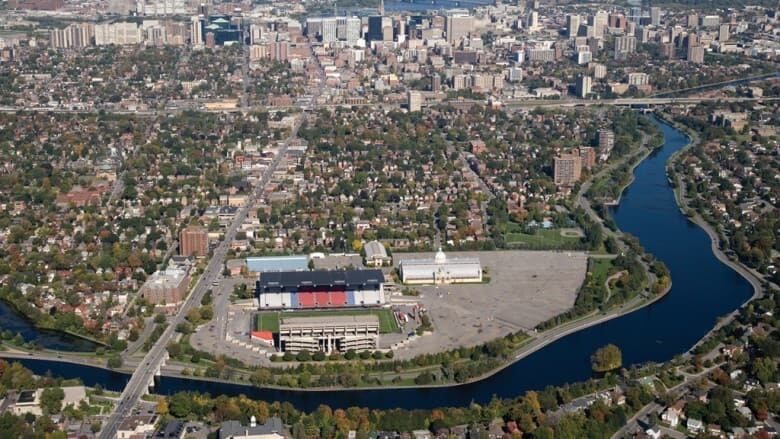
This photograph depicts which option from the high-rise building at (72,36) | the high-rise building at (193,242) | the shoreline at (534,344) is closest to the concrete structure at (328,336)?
the shoreline at (534,344)

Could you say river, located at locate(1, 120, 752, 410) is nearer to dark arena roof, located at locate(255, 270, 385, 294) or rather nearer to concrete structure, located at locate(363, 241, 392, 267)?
dark arena roof, located at locate(255, 270, 385, 294)

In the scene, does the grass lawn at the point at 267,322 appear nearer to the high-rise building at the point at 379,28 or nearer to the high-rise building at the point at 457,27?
the high-rise building at the point at 379,28

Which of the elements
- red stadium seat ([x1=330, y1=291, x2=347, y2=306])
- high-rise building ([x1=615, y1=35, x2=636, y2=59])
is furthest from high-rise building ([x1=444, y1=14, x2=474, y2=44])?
red stadium seat ([x1=330, y1=291, x2=347, y2=306])

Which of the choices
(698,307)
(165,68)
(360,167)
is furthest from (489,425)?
(165,68)

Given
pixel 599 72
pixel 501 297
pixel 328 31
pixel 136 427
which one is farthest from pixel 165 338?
pixel 328 31

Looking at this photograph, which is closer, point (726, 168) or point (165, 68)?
point (726, 168)

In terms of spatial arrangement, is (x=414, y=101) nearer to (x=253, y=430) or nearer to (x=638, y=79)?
(x=638, y=79)

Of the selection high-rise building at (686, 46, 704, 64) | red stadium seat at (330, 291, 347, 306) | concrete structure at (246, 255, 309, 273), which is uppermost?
high-rise building at (686, 46, 704, 64)

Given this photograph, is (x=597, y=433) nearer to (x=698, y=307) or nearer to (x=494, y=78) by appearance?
(x=698, y=307)
